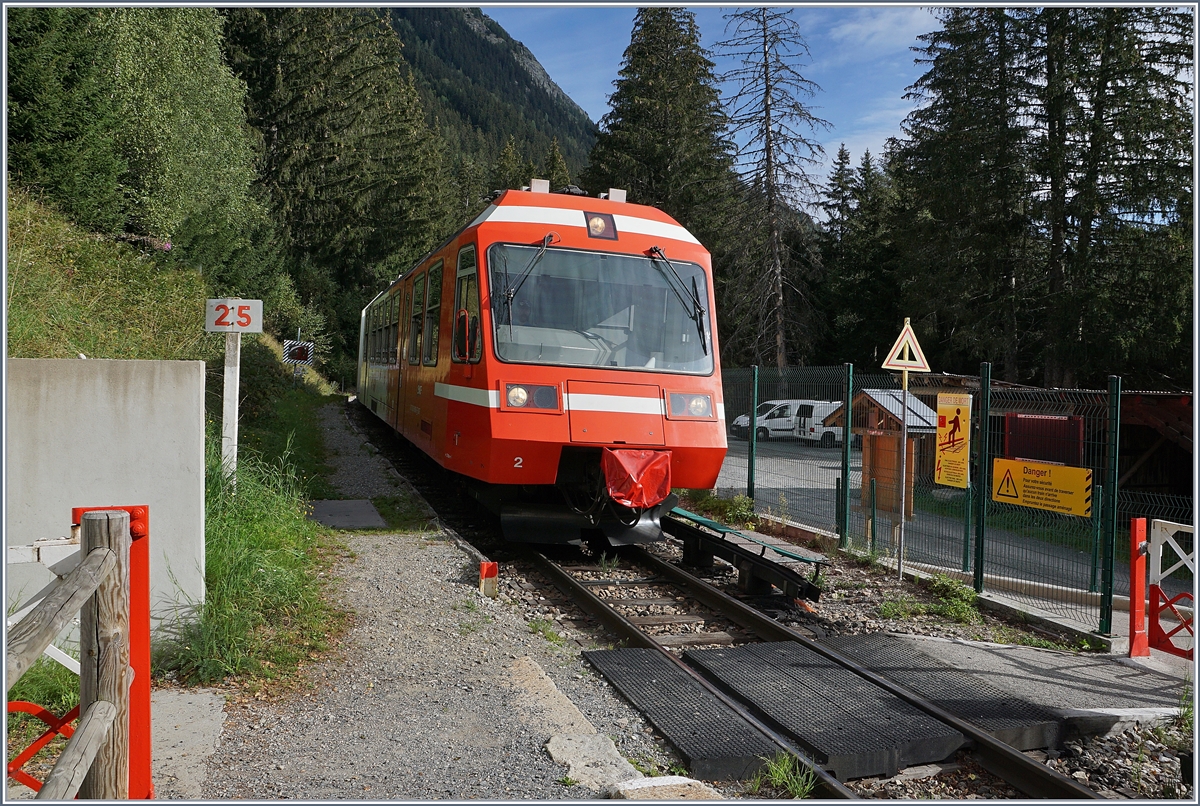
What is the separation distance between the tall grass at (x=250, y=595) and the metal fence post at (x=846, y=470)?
5.78 m

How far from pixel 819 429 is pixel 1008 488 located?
4038 mm

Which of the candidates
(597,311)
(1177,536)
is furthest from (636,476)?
(1177,536)

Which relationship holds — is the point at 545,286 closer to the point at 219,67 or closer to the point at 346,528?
the point at 346,528

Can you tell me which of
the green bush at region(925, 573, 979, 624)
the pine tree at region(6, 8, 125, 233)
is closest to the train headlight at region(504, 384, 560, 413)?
the green bush at region(925, 573, 979, 624)

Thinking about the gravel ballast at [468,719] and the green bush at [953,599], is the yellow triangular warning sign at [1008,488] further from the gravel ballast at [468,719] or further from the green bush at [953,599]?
the gravel ballast at [468,719]

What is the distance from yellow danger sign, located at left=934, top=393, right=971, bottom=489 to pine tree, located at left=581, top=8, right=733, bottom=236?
1147 inches

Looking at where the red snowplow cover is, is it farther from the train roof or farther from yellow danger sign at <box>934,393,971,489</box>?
yellow danger sign at <box>934,393,971,489</box>

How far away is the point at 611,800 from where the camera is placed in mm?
3908

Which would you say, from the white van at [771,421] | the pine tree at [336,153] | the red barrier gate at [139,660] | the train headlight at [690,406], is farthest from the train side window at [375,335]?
the pine tree at [336,153]

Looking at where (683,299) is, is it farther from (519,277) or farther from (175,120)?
(175,120)

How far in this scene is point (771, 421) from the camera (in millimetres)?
12680

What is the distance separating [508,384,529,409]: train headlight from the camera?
26.7ft

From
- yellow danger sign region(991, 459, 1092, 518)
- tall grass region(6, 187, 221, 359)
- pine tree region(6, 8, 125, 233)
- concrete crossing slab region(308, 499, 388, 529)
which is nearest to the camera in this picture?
yellow danger sign region(991, 459, 1092, 518)

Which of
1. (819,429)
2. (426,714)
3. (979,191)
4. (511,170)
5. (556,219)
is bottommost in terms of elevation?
(426,714)
